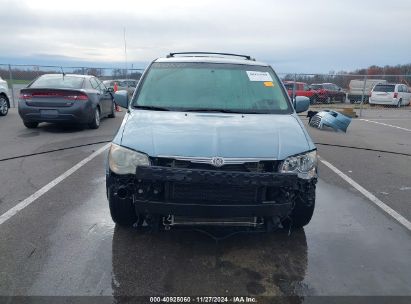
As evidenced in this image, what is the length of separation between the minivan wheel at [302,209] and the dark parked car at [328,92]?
2273 cm

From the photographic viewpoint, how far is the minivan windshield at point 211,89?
4.32 meters

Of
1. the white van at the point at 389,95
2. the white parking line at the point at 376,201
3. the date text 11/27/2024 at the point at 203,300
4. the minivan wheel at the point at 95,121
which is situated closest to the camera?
the date text 11/27/2024 at the point at 203,300

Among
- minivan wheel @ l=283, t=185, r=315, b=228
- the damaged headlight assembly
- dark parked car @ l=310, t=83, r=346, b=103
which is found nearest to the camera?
the damaged headlight assembly

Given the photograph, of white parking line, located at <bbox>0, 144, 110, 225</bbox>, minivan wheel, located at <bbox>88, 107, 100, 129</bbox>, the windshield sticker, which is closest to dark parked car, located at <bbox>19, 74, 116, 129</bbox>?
minivan wheel, located at <bbox>88, 107, 100, 129</bbox>

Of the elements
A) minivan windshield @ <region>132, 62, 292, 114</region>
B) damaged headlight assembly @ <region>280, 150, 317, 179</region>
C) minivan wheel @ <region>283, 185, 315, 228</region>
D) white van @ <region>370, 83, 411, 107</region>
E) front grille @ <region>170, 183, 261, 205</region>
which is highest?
minivan windshield @ <region>132, 62, 292, 114</region>

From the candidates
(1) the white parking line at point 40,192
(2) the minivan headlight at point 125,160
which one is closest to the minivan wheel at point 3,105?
(1) the white parking line at point 40,192

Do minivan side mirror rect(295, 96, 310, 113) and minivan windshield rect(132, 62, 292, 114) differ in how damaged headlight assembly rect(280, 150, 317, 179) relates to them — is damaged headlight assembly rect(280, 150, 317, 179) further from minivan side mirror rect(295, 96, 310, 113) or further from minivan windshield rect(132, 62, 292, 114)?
minivan side mirror rect(295, 96, 310, 113)

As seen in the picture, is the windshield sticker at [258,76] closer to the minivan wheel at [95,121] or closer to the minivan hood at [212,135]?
the minivan hood at [212,135]

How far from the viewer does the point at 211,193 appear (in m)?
3.15

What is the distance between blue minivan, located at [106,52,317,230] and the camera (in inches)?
123

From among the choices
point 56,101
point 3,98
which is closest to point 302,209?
point 56,101

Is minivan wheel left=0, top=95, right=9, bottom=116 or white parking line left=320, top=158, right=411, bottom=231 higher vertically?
minivan wheel left=0, top=95, right=9, bottom=116

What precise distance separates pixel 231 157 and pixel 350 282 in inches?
56.2

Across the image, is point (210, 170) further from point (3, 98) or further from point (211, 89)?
point (3, 98)
